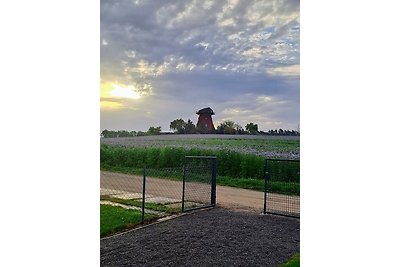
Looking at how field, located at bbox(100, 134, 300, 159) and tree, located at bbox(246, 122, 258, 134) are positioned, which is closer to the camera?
field, located at bbox(100, 134, 300, 159)

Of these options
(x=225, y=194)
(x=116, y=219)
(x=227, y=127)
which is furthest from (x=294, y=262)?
(x=116, y=219)

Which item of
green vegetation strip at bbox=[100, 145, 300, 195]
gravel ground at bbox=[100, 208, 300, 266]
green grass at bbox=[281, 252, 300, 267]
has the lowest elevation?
green grass at bbox=[281, 252, 300, 267]

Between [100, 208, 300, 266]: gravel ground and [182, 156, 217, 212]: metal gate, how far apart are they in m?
0.13

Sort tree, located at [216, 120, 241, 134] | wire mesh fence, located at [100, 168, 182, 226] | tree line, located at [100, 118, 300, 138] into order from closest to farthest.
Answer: tree line, located at [100, 118, 300, 138], wire mesh fence, located at [100, 168, 182, 226], tree, located at [216, 120, 241, 134]

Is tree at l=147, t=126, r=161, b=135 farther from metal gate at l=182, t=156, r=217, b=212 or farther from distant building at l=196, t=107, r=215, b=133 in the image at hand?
metal gate at l=182, t=156, r=217, b=212

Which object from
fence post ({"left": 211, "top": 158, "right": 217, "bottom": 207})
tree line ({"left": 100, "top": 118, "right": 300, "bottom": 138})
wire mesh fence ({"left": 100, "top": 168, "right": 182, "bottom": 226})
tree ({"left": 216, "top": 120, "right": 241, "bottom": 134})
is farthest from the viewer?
fence post ({"left": 211, "top": 158, "right": 217, "bottom": 207})

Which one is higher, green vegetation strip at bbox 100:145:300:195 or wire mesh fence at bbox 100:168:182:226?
green vegetation strip at bbox 100:145:300:195

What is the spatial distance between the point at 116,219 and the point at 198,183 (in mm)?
918

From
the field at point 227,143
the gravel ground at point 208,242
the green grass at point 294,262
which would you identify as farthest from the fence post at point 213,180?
the green grass at point 294,262

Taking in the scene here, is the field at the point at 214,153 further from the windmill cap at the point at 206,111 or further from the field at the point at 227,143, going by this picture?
the windmill cap at the point at 206,111

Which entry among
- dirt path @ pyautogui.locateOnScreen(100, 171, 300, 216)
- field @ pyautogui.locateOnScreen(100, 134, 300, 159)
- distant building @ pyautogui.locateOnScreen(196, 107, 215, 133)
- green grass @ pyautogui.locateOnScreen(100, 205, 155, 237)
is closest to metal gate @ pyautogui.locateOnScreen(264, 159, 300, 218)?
dirt path @ pyautogui.locateOnScreen(100, 171, 300, 216)

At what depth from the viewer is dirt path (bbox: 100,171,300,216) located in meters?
3.10

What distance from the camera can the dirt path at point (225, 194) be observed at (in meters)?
3.10
